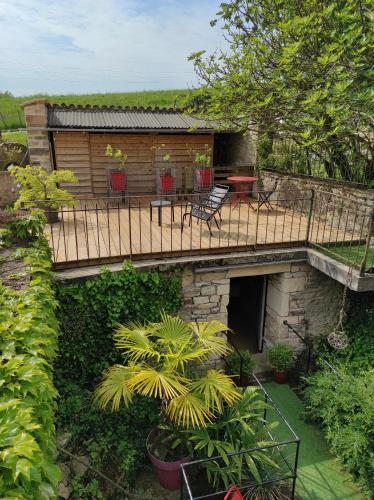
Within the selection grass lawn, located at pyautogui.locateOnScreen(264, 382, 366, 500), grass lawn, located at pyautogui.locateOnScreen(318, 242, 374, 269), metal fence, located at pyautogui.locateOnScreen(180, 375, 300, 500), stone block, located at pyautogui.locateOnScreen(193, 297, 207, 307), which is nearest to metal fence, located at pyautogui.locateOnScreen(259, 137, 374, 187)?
grass lawn, located at pyautogui.locateOnScreen(318, 242, 374, 269)

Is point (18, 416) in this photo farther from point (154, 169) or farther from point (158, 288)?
point (154, 169)

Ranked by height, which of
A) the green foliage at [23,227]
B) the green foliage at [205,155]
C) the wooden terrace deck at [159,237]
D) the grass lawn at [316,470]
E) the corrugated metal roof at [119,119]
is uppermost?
the corrugated metal roof at [119,119]

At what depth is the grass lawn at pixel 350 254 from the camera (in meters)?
5.98

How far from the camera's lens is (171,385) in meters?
4.40

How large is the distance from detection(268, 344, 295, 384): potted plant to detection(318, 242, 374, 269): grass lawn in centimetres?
198

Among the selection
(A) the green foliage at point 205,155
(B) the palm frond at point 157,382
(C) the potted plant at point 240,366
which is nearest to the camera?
(B) the palm frond at point 157,382

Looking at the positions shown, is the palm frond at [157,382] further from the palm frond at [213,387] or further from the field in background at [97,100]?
the field in background at [97,100]

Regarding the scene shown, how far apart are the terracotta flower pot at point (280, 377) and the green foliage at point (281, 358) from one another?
0.36ft

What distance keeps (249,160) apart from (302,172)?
2302 millimetres

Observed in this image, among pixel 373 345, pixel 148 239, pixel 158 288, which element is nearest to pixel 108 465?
pixel 158 288

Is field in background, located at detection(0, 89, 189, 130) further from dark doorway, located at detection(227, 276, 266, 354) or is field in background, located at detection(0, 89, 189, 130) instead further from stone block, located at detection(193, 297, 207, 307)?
stone block, located at detection(193, 297, 207, 307)

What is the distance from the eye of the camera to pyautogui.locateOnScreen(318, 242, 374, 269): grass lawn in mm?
5980

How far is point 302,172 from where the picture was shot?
372 inches

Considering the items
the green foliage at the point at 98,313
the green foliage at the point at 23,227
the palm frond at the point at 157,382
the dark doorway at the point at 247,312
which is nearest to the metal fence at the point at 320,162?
the dark doorway at the point at 247,312
